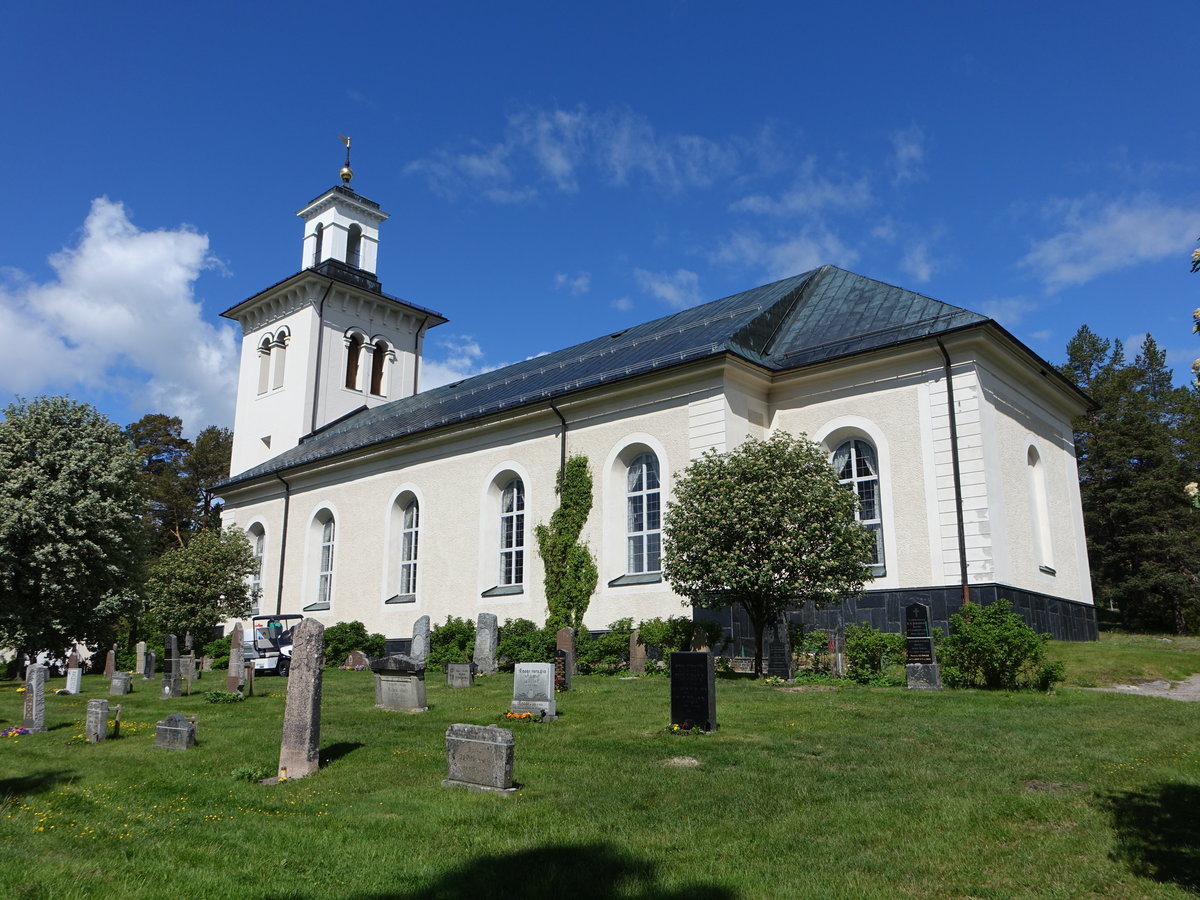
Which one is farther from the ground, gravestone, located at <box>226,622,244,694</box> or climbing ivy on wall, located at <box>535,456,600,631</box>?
climbing ivy on wall, located at <box>535,456,600,631</box>

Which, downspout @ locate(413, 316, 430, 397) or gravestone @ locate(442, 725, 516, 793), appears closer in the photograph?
gravestone @ locate(442, 725, 516, 793)

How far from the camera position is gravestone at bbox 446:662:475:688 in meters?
17.2

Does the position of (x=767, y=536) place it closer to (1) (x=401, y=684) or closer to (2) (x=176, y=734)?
(1) (x=401, y=684)

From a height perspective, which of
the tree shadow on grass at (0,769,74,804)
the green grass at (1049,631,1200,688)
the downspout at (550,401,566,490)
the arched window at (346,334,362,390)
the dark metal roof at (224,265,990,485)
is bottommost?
the tree shadow on grass at (0,769,74,804)

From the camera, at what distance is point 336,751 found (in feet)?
33.7

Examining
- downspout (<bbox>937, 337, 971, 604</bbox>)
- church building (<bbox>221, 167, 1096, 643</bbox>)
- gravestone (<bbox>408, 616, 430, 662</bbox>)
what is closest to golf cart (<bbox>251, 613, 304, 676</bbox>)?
gravestone (<bbox>408, 616, 430, 662</bbox>)

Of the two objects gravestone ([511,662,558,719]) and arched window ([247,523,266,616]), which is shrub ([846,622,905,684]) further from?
arched window ([247,523,266,616])

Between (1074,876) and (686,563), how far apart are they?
11.9 metres

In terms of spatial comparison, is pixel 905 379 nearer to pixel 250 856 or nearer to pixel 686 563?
pixel 686 563

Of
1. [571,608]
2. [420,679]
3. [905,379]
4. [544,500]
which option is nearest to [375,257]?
[544,500]

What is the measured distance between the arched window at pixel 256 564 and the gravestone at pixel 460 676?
58.2ft

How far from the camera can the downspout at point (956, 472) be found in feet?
59.6

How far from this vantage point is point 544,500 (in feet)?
79.4

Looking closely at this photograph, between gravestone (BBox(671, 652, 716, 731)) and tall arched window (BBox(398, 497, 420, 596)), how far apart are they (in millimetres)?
18641
